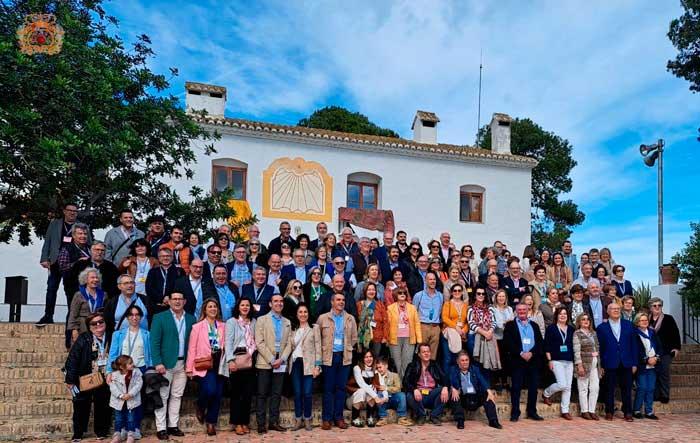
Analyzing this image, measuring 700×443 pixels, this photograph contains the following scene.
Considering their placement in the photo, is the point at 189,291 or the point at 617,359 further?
the point at 617,359

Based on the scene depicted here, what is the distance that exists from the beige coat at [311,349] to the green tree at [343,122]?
A: 20821 mm

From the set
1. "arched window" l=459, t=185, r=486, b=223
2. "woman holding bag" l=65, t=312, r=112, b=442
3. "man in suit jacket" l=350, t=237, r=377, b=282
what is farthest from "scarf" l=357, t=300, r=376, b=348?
"arched window" l=459, t=185, r=486, b=223

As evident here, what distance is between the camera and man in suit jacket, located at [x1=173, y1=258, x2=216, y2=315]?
23.8 feet

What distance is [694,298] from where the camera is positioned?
31.0 ft

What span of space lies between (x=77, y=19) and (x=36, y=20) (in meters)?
0.80

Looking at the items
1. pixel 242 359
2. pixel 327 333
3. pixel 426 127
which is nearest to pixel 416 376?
pixel 327 333

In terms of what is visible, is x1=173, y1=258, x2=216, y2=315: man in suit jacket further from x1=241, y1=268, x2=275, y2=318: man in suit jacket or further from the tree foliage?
the tree foliage

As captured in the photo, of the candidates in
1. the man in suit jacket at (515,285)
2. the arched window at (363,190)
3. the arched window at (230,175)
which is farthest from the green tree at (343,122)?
the man in suit jacket at (515,285)

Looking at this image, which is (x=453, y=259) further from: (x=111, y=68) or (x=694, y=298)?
(x=111, y=68)

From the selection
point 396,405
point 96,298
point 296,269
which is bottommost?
point 396,405

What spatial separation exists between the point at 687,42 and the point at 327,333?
11722mm

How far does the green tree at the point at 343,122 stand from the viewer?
27.9 metres

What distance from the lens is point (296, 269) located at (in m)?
8.42

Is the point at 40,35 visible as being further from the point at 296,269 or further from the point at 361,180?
the point at 361,180
